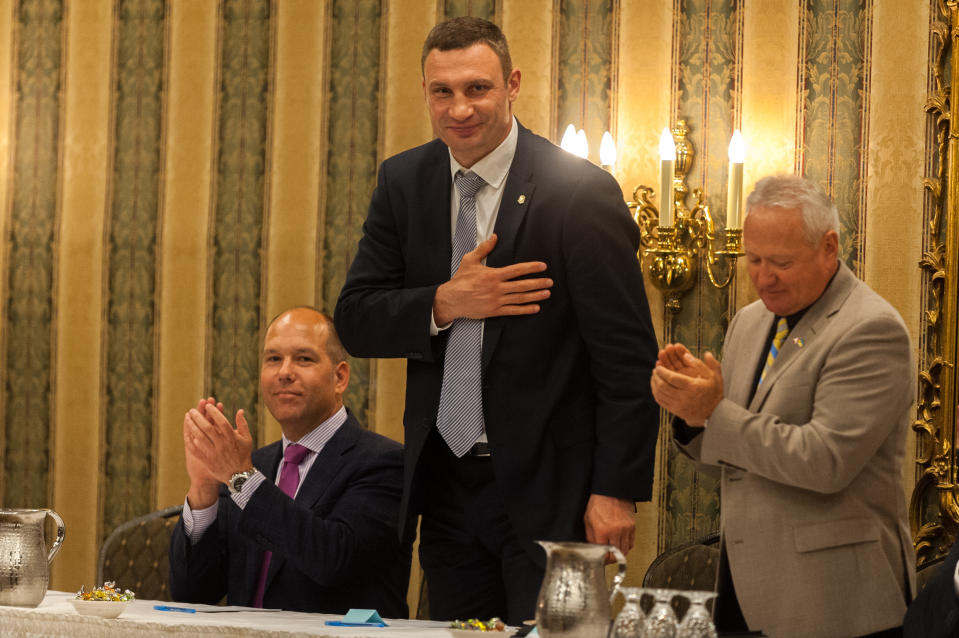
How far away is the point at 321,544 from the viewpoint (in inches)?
106

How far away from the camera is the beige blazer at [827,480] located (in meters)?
2.08

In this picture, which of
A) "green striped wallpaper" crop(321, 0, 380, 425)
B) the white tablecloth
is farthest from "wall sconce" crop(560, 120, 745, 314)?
the white tablecloth

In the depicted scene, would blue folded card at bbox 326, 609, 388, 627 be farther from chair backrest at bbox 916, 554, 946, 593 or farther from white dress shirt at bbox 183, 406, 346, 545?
chair backrest at bbox 916, 554, 946, 593

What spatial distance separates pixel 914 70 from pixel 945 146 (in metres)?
0.26

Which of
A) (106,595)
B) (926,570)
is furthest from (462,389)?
(926,570)

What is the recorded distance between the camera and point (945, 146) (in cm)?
368

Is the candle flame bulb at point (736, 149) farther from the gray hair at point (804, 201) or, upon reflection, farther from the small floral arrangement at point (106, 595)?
the small floral arrangement at point (106, 595)

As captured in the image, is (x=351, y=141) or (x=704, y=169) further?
(x=351, y=141)

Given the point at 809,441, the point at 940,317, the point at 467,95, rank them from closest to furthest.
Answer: the point at 809,441 → the point at 467,95 → the point at 940,317

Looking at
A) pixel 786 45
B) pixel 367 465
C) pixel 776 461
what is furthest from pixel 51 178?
pixel 776 461

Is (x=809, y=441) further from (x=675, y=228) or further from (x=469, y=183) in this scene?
(x=675, y=228)

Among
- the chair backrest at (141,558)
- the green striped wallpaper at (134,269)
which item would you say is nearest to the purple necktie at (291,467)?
the chair backrest at (141,558)

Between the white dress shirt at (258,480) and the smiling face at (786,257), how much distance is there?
111cm

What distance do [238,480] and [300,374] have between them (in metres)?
0.60
